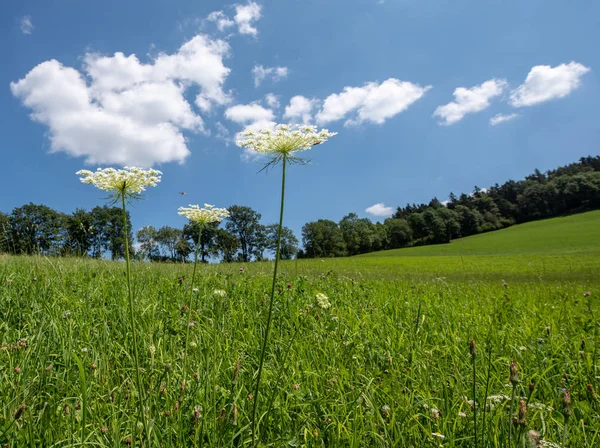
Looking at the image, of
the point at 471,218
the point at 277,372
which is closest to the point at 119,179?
the point at 277,372

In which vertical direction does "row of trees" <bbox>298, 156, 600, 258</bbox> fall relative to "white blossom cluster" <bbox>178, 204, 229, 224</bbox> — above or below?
above

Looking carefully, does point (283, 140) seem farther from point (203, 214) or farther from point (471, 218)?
point (471, 218)

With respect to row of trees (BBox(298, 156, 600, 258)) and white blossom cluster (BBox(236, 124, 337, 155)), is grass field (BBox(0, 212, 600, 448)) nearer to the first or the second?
white blossom cluster (BBox(236, 124, 337, 155))

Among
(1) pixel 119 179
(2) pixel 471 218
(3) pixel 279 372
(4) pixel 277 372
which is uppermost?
(2) pixel 471 218

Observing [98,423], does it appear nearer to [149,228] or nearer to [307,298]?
[307,298]

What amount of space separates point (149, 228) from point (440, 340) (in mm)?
5321

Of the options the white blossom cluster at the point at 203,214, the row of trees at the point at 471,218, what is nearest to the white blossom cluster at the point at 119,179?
the white blossom cluster at the point at 203,214

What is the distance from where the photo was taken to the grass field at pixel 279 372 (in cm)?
209

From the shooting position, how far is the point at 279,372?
1.43 meters

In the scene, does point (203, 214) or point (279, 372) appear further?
point (203, 214)

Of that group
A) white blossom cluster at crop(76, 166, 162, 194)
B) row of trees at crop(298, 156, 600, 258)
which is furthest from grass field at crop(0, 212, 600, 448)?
row of trees at crop(298, 156, 600, 258)

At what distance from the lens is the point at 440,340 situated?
4215 millimetres

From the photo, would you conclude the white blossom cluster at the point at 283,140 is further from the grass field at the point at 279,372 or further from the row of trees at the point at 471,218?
the row of trees at the point at 471,218

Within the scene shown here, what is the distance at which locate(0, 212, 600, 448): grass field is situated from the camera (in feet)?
6.85
